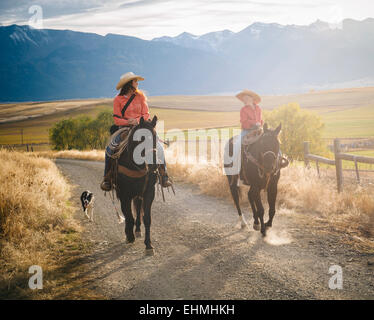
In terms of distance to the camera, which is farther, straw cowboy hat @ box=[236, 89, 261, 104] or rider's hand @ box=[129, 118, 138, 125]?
straw cowboy hat @ box=[236, 89, 261, 104]

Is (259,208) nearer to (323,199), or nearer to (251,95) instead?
(251,95)

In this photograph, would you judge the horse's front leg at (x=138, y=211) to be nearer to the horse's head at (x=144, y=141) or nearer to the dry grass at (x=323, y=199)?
the horse's head at (x=144, y=141)

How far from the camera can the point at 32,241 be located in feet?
20.9

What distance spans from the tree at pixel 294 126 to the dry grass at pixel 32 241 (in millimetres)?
25717

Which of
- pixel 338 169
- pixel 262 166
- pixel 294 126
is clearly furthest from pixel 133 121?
pixel 294 126

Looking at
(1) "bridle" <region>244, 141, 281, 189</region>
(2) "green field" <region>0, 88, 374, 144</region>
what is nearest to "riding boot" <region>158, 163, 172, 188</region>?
(1) "bridle" <region>244, 141, 281, 189</region>

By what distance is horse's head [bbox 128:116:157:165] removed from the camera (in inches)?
228

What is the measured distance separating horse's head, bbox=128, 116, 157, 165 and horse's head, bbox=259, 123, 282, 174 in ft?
7.95

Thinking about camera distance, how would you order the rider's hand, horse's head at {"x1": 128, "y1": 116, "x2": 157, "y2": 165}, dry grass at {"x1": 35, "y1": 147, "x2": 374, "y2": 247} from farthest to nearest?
dry grass at {"x1": 35, "y1": 147, "x2": 374, "y2": 247}
the rider's hand
horse's head at {"x1": 128, "y1": 116, "x2": 157, "y2": 165}

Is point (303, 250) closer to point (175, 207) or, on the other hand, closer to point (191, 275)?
point (191, 275)

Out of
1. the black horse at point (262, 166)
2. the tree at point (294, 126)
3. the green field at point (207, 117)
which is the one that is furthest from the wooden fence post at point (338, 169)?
the green field at point (207, 117)

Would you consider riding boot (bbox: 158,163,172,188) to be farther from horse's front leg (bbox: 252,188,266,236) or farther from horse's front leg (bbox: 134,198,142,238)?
horse's front leg (bbox: 252,188,266,236)

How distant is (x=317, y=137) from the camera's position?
106 ft
